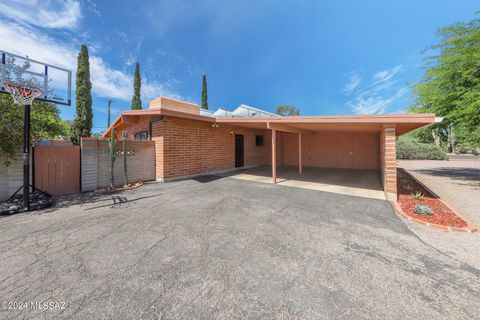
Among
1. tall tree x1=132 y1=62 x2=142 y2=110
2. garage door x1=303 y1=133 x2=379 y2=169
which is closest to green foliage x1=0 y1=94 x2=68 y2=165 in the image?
garage door x1=303 y1=133 x2=379 y2=169

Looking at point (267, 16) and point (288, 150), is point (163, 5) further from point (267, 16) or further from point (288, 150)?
point (288, 150)

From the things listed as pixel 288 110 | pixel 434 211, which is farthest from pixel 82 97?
pixel 288 110

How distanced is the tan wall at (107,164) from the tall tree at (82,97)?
545 inches

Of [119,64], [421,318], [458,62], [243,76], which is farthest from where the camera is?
[243,76]

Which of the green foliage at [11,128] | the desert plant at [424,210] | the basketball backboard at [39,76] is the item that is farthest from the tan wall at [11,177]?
the desert plant at [424,210]

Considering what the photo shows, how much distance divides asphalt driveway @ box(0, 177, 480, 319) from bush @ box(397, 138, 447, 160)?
24.2 meters

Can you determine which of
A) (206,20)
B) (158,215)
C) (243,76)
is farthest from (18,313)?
(243,76)

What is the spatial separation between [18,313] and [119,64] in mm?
20512

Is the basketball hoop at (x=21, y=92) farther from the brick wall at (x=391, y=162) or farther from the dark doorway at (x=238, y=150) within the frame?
the brick wall at (x=391, y=162)

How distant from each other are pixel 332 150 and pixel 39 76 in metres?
14.8

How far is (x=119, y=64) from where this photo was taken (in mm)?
16984

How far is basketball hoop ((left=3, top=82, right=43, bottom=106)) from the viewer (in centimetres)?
431

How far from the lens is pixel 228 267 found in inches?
94.7

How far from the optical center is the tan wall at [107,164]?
248 inches
